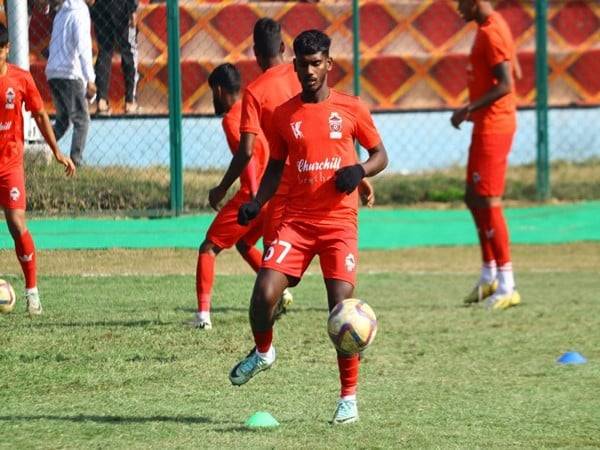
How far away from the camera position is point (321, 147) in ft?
24.3

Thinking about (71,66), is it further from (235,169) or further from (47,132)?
(235,169)

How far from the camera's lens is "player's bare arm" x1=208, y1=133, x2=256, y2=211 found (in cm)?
881

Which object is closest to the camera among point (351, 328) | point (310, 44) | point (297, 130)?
point (351, 328)

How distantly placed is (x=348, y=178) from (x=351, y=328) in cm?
76

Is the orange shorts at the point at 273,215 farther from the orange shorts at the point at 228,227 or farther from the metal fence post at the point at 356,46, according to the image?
the metal fence post at the point at 356,46

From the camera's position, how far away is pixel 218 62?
1587 centimetres

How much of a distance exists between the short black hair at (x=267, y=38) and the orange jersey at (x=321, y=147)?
2.48m

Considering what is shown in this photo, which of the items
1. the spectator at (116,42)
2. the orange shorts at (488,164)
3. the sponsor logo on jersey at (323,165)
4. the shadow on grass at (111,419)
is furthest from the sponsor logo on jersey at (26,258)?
the sponsor logo on jersey at (323,165)

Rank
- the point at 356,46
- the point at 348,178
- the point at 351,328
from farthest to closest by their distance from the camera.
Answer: the point at 356,46 < the point at 348,178 < the point at 351,328

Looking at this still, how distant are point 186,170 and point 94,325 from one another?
5.02 meters

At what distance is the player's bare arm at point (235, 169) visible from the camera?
8.81 meters

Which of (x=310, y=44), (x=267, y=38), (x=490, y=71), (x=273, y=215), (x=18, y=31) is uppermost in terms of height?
(x=310, y=44)

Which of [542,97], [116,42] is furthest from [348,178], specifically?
[542,97]

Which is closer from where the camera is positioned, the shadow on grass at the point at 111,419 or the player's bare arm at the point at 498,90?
the shadow on grass at the point at 111,419
